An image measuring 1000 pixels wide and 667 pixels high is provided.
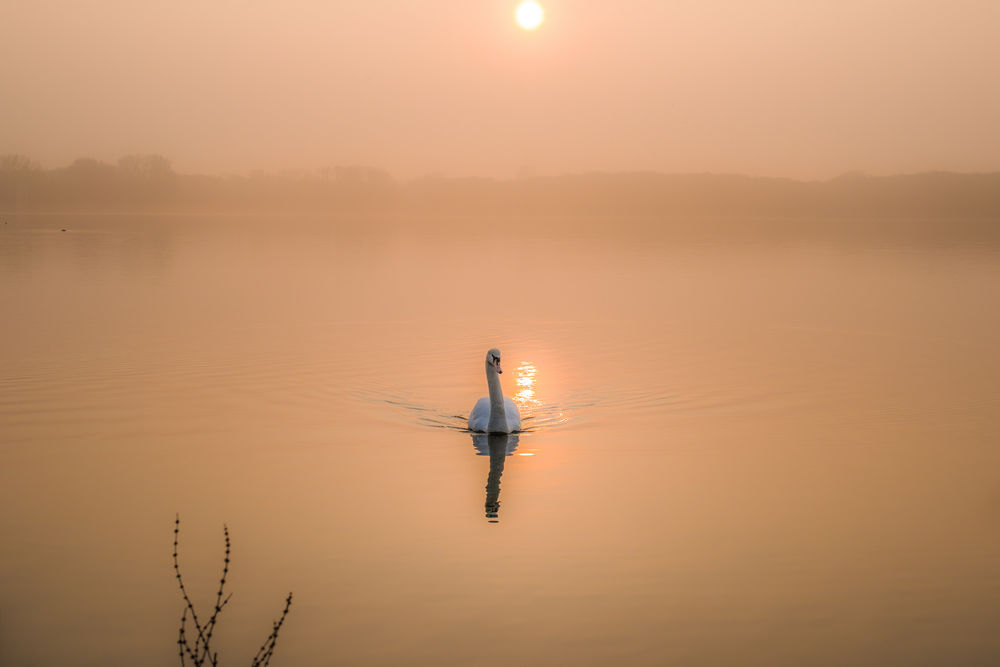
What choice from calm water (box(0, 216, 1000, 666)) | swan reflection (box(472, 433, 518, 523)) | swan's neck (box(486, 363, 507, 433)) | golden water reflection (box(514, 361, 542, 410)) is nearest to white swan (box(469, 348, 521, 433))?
swan's neck (box(486, 363, 507, 433))

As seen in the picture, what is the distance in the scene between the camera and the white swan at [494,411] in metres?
18.8

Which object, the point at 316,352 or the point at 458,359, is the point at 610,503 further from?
the point at 316,352

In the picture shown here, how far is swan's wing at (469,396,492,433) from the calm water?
1.56 feet

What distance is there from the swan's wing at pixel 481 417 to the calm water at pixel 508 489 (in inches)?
18.7

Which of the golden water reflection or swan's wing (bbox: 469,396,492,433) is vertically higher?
the golden water reflection

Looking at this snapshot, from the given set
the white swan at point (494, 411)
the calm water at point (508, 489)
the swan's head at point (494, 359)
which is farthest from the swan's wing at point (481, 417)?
the swan's head at point (494, 359)

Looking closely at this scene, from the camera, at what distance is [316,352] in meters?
28.5

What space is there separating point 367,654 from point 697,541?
4.92 m

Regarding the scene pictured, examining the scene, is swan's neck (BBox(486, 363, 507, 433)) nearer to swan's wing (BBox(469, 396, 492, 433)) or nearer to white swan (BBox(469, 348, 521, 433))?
white swan (BBox(469, 348, 521, 433))

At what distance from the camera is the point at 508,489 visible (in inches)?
610

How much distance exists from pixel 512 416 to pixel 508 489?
4.18 meters

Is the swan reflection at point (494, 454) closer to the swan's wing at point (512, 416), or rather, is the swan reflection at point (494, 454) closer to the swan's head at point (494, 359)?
the swan's wing at point (512, 416)

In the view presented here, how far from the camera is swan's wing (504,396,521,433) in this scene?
1925 cm

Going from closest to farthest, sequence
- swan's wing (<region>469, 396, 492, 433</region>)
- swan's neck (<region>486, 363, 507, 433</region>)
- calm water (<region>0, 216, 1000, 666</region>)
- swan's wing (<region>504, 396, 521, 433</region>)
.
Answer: calm water (<region>0, 216, 1000, 666</region>), swan's neck (<region>486, 363, 507, 433</region>), swan's wing (<region>504, 396, 521, 433</region>), swan's wing (<region>469, 396, 492, 433</region>)
